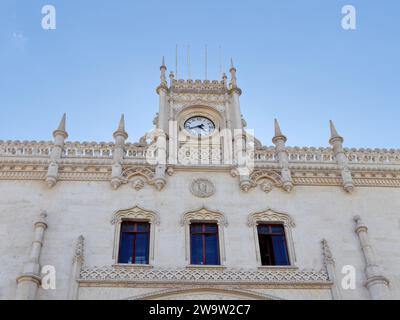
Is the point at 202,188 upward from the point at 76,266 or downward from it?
upward

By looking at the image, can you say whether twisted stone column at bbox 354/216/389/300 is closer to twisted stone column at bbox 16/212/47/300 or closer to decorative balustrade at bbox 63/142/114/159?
decorative balustrade at bbox 63/142/114/159

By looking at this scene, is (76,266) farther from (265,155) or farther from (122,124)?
(265,155)

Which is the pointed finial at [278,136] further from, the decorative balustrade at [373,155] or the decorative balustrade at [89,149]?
the decorative balustrade at [89,149]

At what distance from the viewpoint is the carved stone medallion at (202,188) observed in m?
19.5

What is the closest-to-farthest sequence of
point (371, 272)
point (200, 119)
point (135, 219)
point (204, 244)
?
1. point (371, 272)
2. point (204, 244)
3. point (135, 219)
4. point (200, 119)

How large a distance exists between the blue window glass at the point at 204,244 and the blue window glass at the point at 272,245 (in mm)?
1544

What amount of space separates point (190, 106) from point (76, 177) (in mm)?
5811

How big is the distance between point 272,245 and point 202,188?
10.6 ft

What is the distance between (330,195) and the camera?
1988 centimetres

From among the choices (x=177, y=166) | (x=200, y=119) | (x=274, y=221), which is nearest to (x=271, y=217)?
(x=274, y=221)

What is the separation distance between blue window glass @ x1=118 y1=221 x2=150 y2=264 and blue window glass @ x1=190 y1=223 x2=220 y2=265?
5.05ft

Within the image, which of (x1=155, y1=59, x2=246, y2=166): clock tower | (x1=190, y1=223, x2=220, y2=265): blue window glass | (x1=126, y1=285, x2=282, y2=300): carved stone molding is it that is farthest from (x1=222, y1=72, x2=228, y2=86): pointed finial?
(x1=126, y1=285, x2=282, y2=300): carved stone molding

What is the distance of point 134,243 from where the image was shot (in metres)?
18.2

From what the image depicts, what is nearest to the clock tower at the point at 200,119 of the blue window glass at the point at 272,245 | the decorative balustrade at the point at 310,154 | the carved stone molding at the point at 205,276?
the decorative balustrade at the point at 310,154
